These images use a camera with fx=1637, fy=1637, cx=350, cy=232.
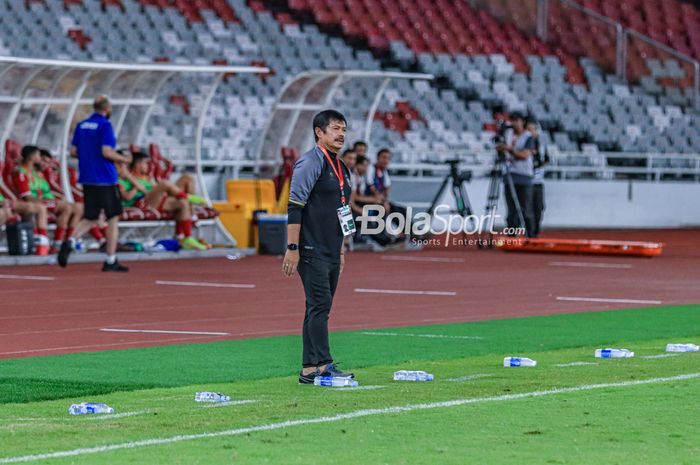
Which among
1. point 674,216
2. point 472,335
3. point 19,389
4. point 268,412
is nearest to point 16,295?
point 472,335

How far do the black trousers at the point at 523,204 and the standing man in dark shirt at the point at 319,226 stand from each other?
16958 mm

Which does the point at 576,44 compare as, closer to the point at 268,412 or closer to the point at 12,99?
the point at 12,99

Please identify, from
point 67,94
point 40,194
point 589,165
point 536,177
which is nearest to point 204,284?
point 40,194

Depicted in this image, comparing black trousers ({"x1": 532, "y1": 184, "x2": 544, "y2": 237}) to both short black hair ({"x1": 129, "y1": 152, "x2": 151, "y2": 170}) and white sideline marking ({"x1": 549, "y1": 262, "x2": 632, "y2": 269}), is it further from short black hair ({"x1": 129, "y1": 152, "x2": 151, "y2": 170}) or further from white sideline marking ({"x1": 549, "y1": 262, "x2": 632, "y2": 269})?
short black hair ({"x1": 129, "y1": 152, "x2": 151, "y2": 170})

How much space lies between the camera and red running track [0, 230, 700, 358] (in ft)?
48.3

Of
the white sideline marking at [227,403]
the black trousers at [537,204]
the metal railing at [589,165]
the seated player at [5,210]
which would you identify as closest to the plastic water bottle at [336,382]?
the white sideline marking at [227,403]

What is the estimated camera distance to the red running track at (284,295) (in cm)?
1473

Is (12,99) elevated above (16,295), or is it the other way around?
(12,99)

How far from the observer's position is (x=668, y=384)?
10406mm

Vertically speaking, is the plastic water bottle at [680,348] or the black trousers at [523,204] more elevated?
the black trousers at [523,204]

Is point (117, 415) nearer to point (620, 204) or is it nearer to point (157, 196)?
point (157, 196)

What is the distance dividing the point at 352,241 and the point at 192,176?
2911 mm

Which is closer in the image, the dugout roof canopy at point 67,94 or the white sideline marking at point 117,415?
the white sideline marking at point 117,415

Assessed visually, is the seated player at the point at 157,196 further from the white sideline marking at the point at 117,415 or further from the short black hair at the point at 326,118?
the white sideline marking at the point at 117,415
